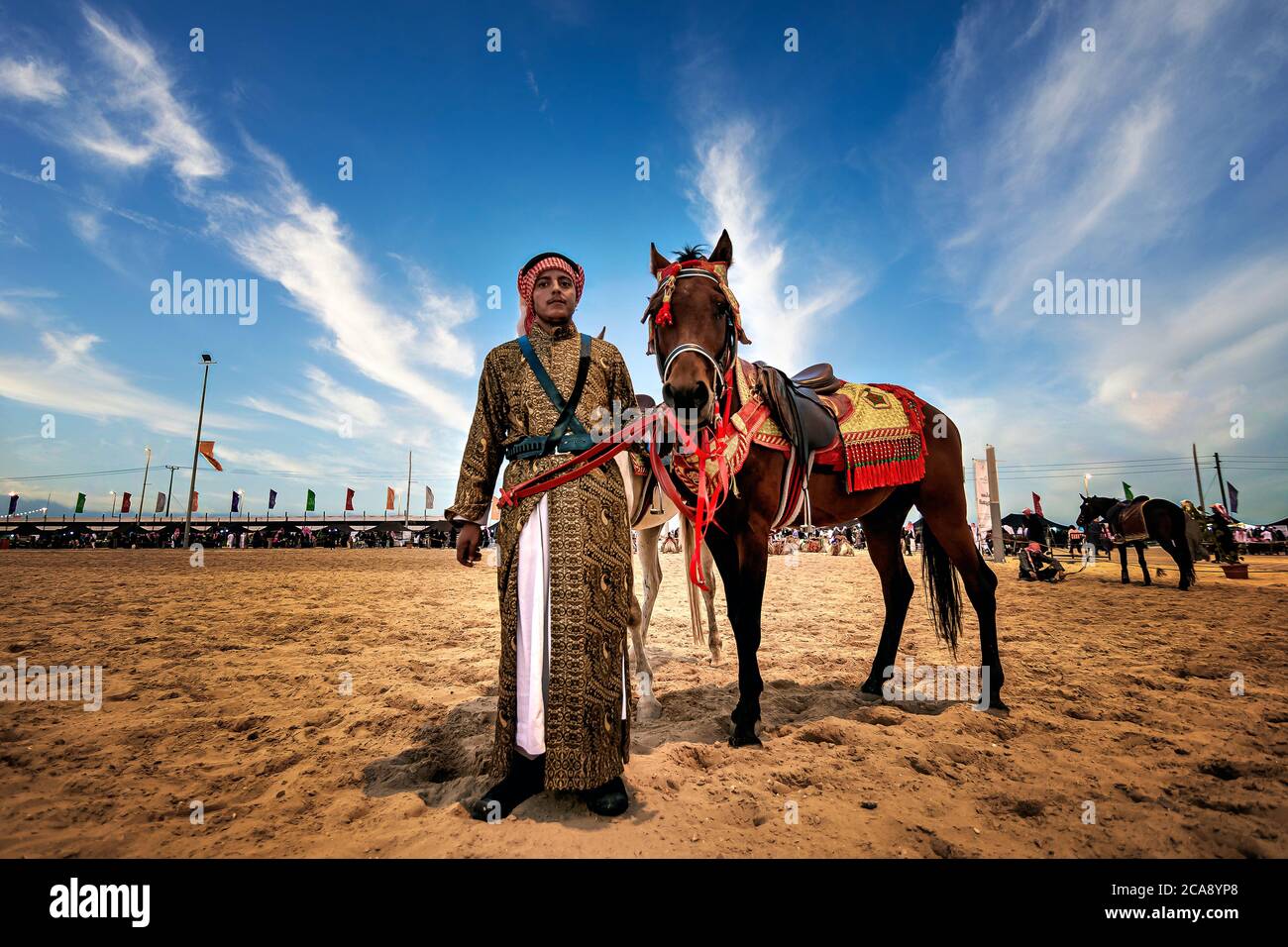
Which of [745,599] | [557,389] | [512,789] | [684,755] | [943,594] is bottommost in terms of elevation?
[684,755]

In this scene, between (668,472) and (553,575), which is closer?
(553,575)

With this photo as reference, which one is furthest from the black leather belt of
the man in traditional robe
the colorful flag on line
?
the colorful flag on line

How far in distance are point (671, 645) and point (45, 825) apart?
4.95 meters

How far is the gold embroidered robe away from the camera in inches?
84.7

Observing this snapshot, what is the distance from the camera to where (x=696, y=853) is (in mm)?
1793

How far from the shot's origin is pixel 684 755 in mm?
2717
